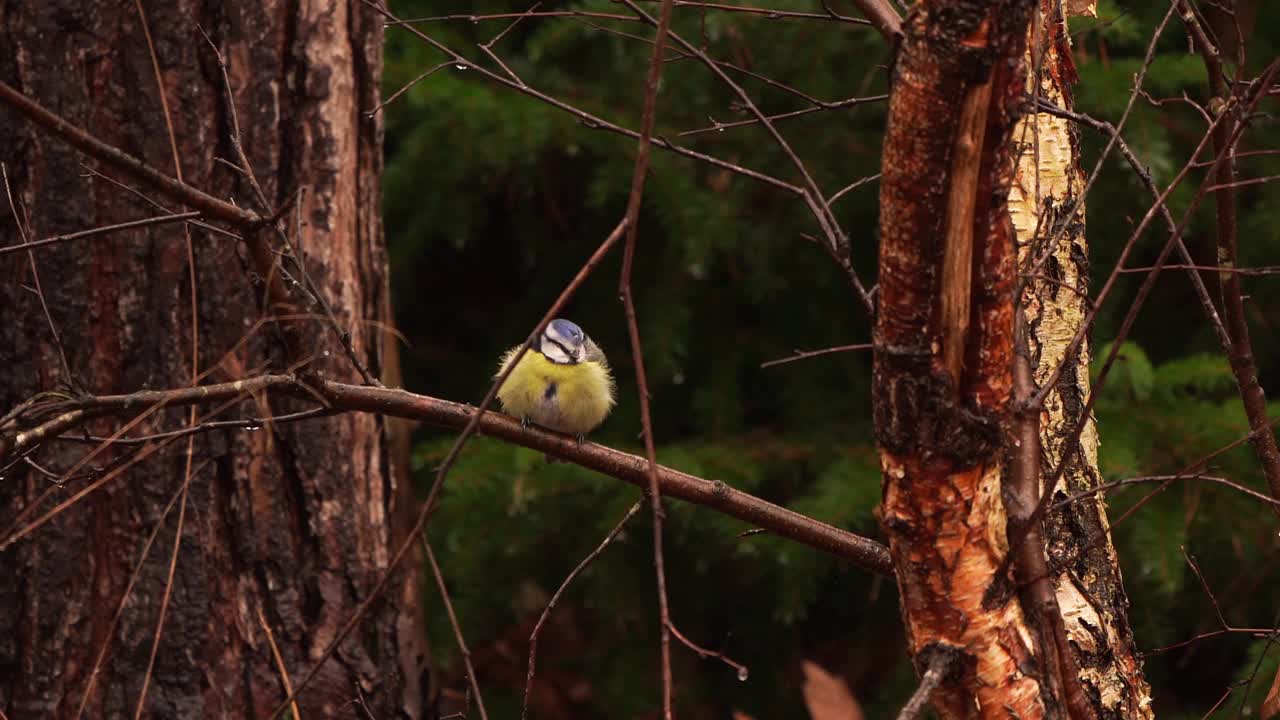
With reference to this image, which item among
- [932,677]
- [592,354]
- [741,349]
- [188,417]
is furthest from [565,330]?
[932,677]

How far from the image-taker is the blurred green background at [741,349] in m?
3.25

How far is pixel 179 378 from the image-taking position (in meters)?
2.47

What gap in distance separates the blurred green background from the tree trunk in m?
0.93

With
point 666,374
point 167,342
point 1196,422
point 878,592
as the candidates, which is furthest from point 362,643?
point 1196,422

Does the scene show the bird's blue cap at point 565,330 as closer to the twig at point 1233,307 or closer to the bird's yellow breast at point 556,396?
the bird's yellow breast at point 556,396

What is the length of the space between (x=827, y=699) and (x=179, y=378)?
4.77ft

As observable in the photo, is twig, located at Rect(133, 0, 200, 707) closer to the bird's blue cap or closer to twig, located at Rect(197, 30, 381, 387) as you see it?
twig, located at Rect(197, 30, 381, 387)

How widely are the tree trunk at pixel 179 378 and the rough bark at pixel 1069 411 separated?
133cm

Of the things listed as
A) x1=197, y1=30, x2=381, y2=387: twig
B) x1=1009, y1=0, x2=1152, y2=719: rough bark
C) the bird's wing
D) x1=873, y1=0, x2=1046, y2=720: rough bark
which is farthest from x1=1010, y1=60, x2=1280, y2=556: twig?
the bird's wing

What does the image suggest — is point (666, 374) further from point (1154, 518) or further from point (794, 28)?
point (1154, 518)

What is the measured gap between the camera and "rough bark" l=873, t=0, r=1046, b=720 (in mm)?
1250

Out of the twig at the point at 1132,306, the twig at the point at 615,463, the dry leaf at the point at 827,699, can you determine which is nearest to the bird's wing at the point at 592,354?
the dry leaf at the point at 827,699

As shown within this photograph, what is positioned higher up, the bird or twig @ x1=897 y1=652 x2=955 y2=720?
twig @ x1=897 y1=652 x2=955 y2=720

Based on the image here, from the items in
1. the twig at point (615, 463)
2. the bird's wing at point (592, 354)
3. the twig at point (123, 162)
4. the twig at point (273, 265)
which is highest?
A: the twig at point (123, 162)
